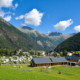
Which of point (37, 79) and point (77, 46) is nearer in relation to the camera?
point (37, 79)

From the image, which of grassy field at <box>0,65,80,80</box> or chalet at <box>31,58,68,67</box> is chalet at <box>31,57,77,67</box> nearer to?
chalet at <box>31,58,68,67</box>

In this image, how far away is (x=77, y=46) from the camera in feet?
640

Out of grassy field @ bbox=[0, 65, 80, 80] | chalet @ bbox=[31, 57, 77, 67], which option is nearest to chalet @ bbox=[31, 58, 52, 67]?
chalet @ bbox=[31, 57, 77, 67]

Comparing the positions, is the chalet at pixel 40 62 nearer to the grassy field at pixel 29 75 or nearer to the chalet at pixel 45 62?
the chalet at pixel 45 62

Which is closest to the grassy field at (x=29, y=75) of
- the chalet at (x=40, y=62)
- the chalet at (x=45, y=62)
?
the chalet at (x=40, y=62)

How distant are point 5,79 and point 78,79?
18.9 metres

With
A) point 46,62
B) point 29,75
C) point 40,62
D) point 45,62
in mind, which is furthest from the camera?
point 46,62

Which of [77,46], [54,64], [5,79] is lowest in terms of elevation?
[54,64]

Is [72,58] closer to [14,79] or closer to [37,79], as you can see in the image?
[37,79]

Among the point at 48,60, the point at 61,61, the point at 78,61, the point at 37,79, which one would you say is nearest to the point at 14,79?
the point at 37,79

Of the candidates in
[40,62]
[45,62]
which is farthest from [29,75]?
[45,62]

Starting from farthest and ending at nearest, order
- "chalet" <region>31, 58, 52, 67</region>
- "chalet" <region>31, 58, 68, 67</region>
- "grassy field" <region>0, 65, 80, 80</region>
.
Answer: "chalet" <region>31, 58, 68, 67</region>
"chalet" <region>31, 58, 52, 67</region>
"grassy field" <region>0, 65, 80, 80</region>

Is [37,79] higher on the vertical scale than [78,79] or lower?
higher

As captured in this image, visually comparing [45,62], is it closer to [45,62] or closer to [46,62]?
[45,62]
